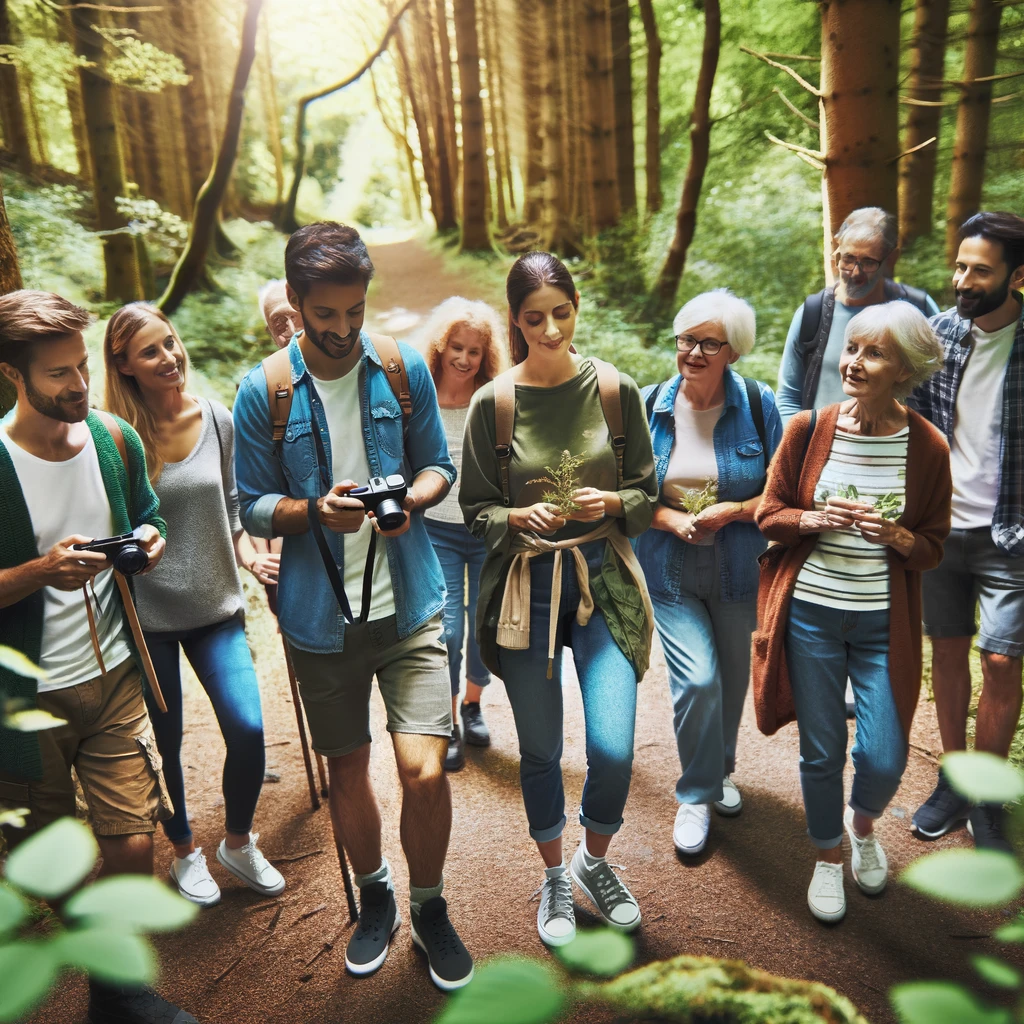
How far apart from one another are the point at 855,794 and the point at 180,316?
6171 mm

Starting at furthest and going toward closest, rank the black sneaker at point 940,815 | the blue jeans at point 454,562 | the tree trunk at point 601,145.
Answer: the tree trunk at point 601,145 → the blue jeans at point 454,562 → the black sneaker at point 940,815

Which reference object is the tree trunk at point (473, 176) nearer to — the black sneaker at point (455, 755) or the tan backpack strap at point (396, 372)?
the black sneaker at point (455, 755)

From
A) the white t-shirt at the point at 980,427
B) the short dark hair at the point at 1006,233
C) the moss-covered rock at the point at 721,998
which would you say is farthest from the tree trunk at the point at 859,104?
the moss-covered rock at the point at 721,998

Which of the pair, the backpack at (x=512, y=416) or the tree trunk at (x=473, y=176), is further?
the tree trunk at (x=473, y=176)

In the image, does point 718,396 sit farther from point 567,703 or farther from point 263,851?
point 263,851

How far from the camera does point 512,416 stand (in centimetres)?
283

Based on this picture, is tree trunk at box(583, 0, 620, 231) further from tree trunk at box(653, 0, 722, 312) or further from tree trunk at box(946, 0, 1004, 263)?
tree trunk at box(946, 0, 1004, 263)

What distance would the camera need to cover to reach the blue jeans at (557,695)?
9.03 feet

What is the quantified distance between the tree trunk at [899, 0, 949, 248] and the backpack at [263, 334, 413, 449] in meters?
5.65

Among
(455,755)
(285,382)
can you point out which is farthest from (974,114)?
(285,382)

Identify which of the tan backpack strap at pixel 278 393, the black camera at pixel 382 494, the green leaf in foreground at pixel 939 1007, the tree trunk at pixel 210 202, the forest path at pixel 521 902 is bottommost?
the forest path at pixel 521 902

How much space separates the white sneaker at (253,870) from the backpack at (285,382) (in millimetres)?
1697

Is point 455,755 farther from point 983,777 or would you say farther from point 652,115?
point 652,115

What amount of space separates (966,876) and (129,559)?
7.51ft
